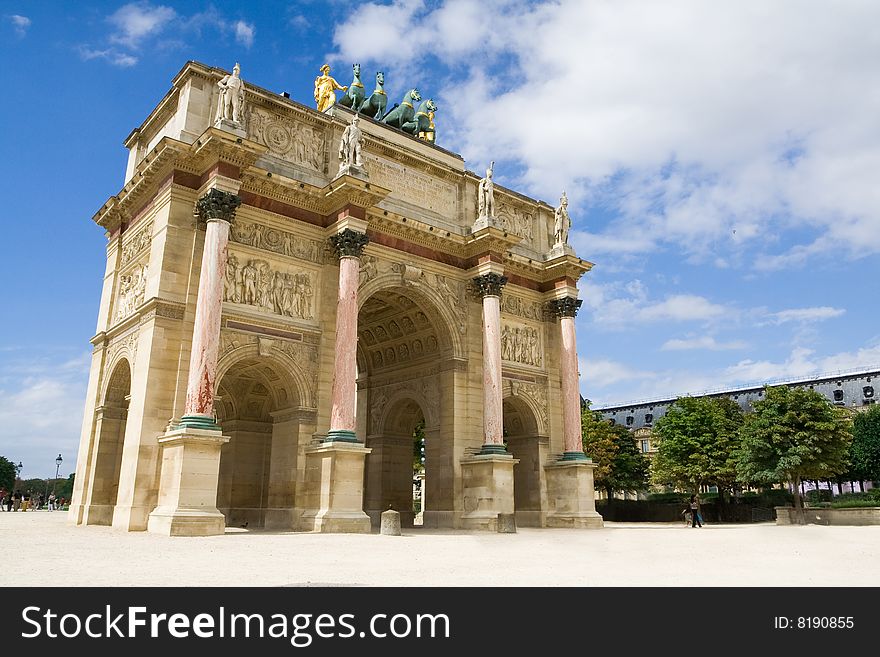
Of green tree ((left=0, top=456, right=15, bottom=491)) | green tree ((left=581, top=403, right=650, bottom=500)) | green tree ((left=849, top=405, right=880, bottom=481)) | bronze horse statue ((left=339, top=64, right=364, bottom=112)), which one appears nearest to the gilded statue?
bronze horse statue ((left=339, top=64, right=364, bottom=112))

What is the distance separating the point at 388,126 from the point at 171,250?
44.1ft

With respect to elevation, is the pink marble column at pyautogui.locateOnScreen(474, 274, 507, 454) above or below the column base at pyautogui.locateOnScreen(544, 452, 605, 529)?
above

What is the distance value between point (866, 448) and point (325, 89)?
71207 mm

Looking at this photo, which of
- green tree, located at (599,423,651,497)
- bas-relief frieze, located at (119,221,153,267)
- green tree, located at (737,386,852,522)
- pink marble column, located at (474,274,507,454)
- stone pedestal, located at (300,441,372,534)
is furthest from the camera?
green tree, located at (599,423,651,497)

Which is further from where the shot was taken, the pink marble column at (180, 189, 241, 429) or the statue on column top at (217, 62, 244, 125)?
the statue on column top at (217, 62, 244, 125)

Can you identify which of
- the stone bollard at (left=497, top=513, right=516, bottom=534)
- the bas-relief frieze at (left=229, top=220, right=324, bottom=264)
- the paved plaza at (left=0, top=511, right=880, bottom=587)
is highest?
the bas-relief frieze at (left=229, top=220, right=324, bottom=264)

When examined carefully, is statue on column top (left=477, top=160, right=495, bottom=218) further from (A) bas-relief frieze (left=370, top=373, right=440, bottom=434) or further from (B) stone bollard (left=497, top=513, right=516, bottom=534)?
(B) stone bollard (left=497, top=513, right=516, bottom=534)

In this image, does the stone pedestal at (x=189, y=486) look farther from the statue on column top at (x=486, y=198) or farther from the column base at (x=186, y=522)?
the statue on column top at (x=486, y=198)

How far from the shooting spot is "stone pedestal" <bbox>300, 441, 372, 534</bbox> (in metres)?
23.4

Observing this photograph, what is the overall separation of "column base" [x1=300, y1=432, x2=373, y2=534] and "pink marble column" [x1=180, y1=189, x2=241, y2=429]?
422 centimetres

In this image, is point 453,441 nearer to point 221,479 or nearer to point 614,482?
point 221,479

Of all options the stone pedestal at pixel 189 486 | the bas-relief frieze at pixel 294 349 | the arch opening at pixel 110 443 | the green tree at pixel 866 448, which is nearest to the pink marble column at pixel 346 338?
the bas-relief frieze at pixel 294 349
